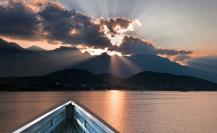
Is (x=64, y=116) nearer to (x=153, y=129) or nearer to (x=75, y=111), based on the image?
(x=75, y=111)

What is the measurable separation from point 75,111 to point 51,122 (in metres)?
4.36

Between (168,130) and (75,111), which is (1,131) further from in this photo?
(75,111)

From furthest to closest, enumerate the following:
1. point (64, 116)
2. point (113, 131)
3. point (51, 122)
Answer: point (64, 116), point (51, 122), point (113, 131)

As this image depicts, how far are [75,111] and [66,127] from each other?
156cm

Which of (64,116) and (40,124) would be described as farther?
(64,116)

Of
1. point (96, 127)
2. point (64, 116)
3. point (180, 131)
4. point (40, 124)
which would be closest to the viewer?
point (96, 127)

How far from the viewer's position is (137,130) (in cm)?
9050

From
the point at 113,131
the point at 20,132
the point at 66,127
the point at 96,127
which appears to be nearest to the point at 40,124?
the point at 96,127

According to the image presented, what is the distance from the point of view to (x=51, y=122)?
31.9 feet

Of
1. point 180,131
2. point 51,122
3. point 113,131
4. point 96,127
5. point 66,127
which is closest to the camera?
point 113,131

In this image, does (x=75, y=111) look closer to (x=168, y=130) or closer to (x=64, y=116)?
(x=64, y=116)

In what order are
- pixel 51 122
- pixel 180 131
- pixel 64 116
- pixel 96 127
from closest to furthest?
pixel 96 127 < pixel 51 122 < pixel 64 116 < pixel 180 131

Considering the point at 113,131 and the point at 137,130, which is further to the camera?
the point at 137,130

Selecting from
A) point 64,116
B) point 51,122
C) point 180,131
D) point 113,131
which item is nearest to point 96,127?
point 113,131
